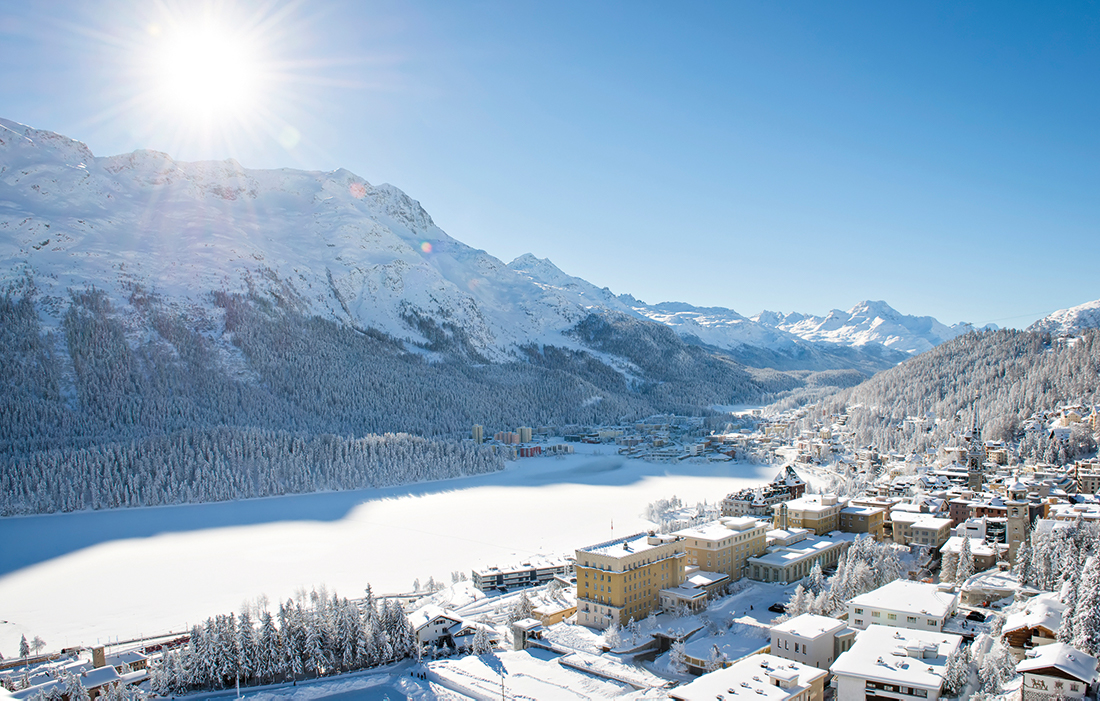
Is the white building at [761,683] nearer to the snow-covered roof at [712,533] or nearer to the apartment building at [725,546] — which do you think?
the apartment building at [725,546]

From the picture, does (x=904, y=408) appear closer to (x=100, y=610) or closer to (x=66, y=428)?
(x=100, y=610)

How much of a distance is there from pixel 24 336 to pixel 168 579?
8096cm

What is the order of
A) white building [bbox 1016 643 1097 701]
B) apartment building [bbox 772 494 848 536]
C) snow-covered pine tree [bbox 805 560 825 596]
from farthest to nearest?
apartment building [bbox 772 494 848 536] → snow-covered pine tree [bbox 805 560 825 596] → white building [bbox 1016 643 1097 701]

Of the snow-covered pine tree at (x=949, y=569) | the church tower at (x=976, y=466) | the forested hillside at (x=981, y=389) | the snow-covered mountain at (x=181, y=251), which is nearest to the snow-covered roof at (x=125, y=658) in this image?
the snow-covered pine tree at (x=949, y=569)

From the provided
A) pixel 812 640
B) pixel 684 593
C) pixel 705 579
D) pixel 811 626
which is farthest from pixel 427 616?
pixel 812 640

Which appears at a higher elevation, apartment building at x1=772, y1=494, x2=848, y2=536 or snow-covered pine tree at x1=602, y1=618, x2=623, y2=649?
apartment building at x1=772, y1=494, x2=848, y2=536

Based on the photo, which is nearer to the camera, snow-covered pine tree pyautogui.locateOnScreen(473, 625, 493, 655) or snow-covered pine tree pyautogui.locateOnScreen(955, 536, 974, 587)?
snow-covered pine tree pyautogui.locateOnScreen(473, 625, 493, 655)

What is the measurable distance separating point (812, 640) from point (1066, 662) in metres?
8.49

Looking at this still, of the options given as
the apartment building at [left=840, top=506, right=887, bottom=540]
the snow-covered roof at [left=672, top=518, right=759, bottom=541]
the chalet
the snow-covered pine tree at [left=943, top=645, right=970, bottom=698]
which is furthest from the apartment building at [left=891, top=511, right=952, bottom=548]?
the snow-covered pine tree at [left=943, top=645, right=970, bottom=698]

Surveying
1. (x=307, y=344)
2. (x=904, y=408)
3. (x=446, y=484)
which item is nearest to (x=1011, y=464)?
(x=904, y=408)

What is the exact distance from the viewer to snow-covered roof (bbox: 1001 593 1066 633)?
23.4m

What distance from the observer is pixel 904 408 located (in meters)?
104

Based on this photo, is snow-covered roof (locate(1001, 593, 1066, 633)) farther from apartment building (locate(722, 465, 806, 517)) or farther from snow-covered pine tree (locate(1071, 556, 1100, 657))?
apartment building (locate(722, 465, 806, 517))

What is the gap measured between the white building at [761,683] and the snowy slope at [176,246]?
126770 mm
